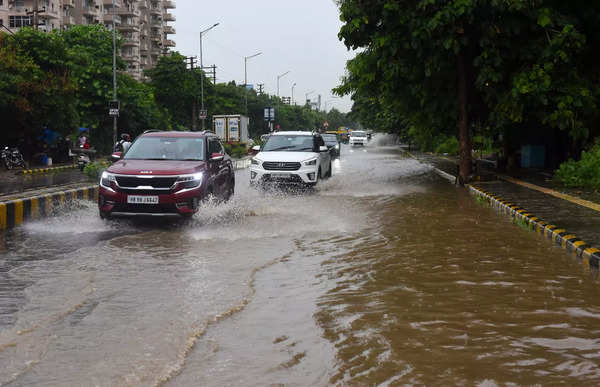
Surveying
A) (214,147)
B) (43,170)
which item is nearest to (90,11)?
(43,170)

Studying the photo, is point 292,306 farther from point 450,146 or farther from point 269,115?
point 269,115

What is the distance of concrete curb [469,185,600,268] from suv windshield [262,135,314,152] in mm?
6072

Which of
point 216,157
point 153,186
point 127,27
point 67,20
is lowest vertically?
point 153,186

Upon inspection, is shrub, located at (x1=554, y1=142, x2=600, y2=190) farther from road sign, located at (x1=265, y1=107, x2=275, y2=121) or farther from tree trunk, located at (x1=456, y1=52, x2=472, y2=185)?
road sign, located at (x1=265, y1=107, x2=275, y2=121)

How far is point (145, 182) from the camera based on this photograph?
12.0 metres

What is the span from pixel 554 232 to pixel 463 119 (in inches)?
445

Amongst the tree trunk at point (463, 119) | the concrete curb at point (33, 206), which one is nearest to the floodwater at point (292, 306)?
the concrete curb at point (33, 206)

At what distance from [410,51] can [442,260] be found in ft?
39.3

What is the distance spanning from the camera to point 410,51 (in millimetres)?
19844

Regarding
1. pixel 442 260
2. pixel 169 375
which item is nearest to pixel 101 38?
pixel 442 260

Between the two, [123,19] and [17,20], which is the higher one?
[123,19]

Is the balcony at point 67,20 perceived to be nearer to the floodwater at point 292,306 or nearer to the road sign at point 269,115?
the road sign at point 269,115

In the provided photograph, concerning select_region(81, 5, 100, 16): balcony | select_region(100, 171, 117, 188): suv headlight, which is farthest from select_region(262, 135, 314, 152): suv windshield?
select_region(81, 5, 100, 16): balcony

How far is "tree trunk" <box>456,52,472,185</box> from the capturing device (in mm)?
20859
